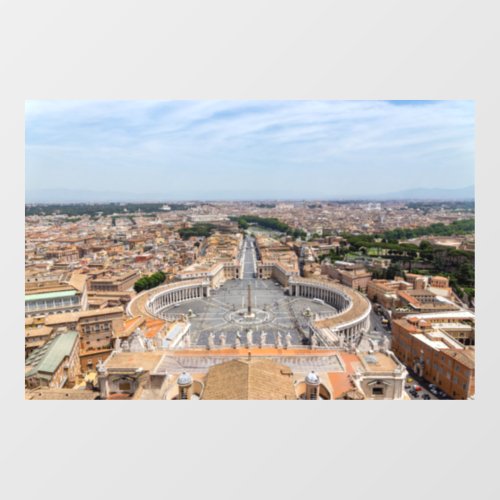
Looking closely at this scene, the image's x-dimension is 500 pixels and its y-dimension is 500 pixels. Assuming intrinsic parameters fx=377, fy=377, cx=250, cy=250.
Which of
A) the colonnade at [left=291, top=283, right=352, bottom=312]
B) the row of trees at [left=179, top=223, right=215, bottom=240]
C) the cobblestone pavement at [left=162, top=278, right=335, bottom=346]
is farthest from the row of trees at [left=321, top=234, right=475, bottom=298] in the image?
the row of trees at [left=179, top=223, right=215, bottom=240]

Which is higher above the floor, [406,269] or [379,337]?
[406,269]

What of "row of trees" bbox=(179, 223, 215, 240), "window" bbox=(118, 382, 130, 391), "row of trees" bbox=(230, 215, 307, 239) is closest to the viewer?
"window" bbox=(118, 382, 130, 391)

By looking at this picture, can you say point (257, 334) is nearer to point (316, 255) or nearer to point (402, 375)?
point (402, 375)

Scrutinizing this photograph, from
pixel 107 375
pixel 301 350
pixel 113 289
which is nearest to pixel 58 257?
pixel 113 289

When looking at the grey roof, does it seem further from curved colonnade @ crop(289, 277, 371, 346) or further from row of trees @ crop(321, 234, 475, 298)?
row of trees @ crop(321, 234, 475, 298)

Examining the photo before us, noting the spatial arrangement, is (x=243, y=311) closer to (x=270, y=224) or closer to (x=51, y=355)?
(x=51, y=355)

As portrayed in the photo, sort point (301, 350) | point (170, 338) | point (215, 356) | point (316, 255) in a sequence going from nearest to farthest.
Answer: point (215, 356), point (301, 350), point (170, 338), point (316, 255)

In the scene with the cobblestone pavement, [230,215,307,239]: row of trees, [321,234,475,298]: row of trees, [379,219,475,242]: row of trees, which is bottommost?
the cobblestone pavement

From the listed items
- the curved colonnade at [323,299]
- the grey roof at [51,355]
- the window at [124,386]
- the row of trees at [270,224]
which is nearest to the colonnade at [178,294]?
the curved colonnade at [323,299]

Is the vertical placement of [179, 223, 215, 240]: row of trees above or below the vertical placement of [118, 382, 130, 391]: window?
above

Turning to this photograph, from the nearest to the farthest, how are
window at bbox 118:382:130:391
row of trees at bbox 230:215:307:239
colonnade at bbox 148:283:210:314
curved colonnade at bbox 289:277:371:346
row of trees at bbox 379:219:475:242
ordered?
window at bbox 118:382:130:391 < curved colonnade at bbox 289:277:371:346 < colonnade at bbox 148:283:210:314 < row of trees at bbox 379:219:475:242 < row of trees at bbox 230:215:307:239
